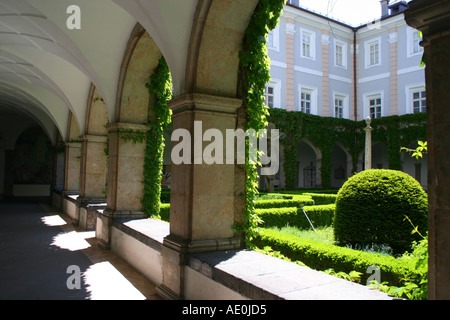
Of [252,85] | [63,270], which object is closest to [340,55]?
[252,85]

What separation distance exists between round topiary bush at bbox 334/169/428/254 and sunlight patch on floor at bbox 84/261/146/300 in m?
3.41

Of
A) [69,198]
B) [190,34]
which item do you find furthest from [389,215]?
[69,198]

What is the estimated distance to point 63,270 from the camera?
477 centimetres

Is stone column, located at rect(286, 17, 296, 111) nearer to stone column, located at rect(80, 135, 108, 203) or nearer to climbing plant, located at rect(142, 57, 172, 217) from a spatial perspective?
stone column, located at rect(80, 135, 108, 203)

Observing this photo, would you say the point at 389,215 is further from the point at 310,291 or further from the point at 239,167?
the point at 310,291

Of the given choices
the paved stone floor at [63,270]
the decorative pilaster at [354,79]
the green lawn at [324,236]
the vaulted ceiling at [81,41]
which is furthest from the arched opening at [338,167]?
the paved stone floor at [63,270]

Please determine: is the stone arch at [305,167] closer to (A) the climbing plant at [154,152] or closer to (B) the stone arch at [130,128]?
(A) the climbing plant at [154,152]

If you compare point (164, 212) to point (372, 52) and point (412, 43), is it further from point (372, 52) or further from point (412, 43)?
point (372, 52)

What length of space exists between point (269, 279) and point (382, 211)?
3.48 meters

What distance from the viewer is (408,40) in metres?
17.7

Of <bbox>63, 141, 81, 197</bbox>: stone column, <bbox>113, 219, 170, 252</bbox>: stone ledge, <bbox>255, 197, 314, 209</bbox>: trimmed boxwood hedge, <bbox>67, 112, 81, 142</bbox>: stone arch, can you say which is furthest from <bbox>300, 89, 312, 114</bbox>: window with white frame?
<bbox>113, 219, 170, 252</bbox>: stone ledge

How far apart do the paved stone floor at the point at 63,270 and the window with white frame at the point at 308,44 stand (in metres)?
14.9

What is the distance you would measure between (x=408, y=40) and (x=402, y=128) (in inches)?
174
